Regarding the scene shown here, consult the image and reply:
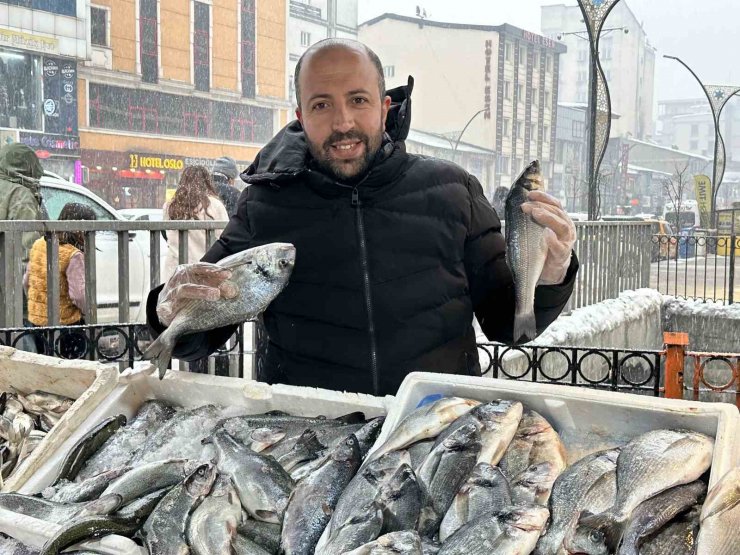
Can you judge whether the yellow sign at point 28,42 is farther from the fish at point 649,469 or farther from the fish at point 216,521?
the fish at point 649,469

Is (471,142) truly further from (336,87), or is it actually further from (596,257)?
(336,87)

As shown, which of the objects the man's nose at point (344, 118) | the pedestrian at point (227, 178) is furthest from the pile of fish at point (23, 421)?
the pedestrian at point (227, 178)

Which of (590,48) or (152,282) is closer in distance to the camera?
(152,282)

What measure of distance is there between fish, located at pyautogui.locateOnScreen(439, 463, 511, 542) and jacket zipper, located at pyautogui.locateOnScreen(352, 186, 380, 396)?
75cm

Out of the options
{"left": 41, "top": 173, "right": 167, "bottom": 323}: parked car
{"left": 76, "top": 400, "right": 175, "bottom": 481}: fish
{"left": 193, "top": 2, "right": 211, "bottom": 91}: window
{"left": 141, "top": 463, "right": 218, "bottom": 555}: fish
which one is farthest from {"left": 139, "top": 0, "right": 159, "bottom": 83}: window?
{"left": 141, "top": 463, "right": 218, "bottom": 555}: fish

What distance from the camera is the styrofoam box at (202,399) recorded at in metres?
1.73

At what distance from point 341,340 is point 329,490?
751 millimetres

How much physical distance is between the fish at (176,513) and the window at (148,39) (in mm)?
20572

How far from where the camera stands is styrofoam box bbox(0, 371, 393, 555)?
173cm

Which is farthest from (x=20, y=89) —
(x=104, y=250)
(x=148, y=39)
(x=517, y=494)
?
(x=517, y=494)

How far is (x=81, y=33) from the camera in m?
17.4

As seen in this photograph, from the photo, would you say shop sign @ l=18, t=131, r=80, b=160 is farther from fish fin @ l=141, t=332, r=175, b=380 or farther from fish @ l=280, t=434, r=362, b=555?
fish @ l=280, t=434, r=362, b=555

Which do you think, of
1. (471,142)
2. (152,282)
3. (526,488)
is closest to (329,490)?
(526,488)

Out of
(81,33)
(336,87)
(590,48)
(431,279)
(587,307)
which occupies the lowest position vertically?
(587,307)
